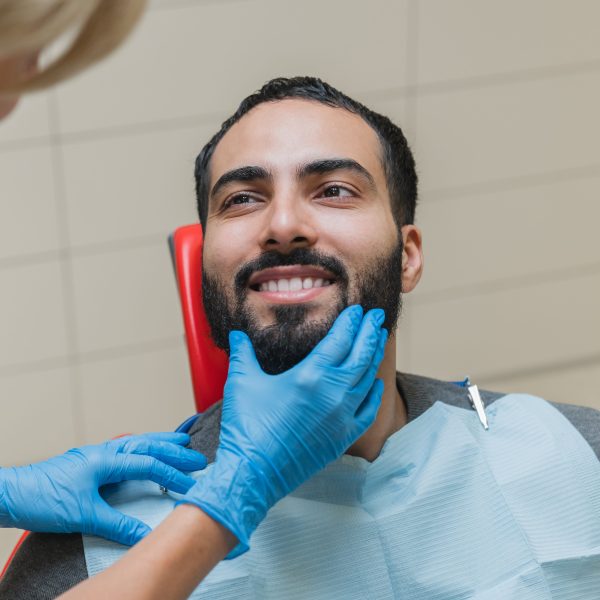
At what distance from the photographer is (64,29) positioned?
2.98ft

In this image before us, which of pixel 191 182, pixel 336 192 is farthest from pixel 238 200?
pixel 191 182

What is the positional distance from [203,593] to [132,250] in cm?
145

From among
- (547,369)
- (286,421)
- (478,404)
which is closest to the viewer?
(286,421)

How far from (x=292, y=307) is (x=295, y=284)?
5 cm

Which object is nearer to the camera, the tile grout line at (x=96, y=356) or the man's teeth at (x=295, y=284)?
the man's teeth at (x=295, y=284)

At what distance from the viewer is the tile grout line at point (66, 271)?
7.98 feet

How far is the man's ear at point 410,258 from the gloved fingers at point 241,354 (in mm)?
372

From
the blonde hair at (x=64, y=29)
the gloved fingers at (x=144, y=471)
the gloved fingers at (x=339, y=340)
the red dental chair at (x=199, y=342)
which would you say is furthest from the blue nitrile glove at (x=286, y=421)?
the blonde hair at (x=64, y=29)

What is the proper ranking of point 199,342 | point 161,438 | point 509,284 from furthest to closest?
point 509,284, point 199,342, point 161,438

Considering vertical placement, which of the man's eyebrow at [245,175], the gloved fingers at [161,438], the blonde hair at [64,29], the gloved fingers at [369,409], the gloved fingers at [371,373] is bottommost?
the gloved fingers at [161,438]

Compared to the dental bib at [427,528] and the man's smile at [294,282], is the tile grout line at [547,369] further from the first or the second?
the man's smile at [294,282]

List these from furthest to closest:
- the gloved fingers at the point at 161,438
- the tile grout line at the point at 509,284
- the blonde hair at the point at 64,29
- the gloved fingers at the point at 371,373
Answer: the tile grout line at the point at 509,284
the gloved fingers at the point at 161,438
the gloved fingers at the point at 371,373
the blonde hair at the point at 64,29

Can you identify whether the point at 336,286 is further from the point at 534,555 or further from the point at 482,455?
the point at 534,555

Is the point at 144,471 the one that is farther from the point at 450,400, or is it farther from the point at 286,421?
the point at 450,400
